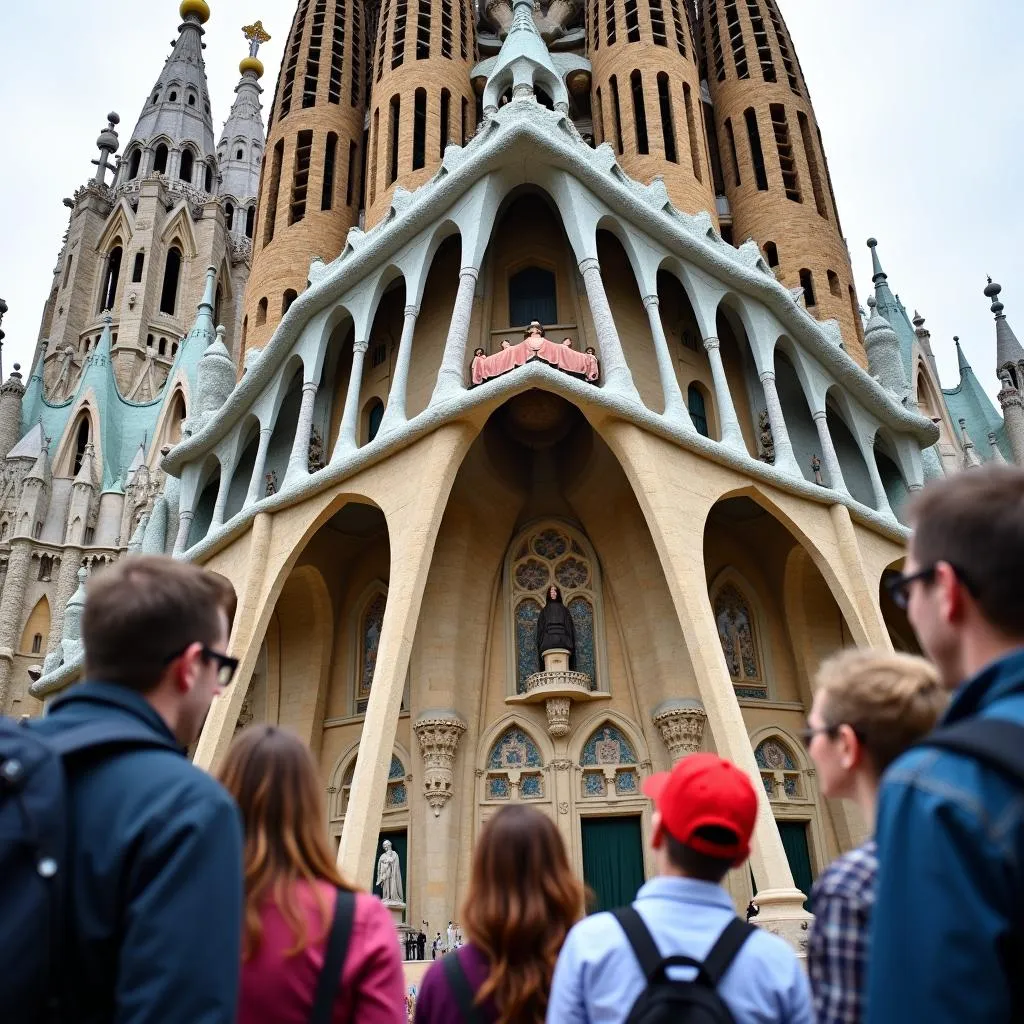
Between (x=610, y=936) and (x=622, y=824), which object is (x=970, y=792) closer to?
(x=610, y=936)

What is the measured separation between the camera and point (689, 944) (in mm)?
2055

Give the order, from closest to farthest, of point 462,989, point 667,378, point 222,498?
1. point 462,989
2. point 667,378
3. point 222,498

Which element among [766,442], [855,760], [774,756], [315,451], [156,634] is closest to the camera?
[156,634]

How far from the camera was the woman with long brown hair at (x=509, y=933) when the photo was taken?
88.1 inches

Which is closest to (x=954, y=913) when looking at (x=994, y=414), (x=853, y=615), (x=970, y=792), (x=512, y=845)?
(x=970, y=792)

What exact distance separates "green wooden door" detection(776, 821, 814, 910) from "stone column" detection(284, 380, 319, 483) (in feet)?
29.8

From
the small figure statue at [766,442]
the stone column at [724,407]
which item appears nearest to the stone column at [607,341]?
the stone column at [724,407]

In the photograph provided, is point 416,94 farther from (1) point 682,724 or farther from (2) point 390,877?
(2) point 390,877

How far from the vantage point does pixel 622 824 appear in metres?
14.4

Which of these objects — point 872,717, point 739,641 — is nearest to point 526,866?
point 872,717

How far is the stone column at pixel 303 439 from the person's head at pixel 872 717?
1306 cm

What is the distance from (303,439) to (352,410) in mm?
1028

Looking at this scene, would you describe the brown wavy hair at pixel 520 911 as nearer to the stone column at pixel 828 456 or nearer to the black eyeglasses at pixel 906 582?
the black eyeglasses at pixel 906 582

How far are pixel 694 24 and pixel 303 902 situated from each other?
26.0m
